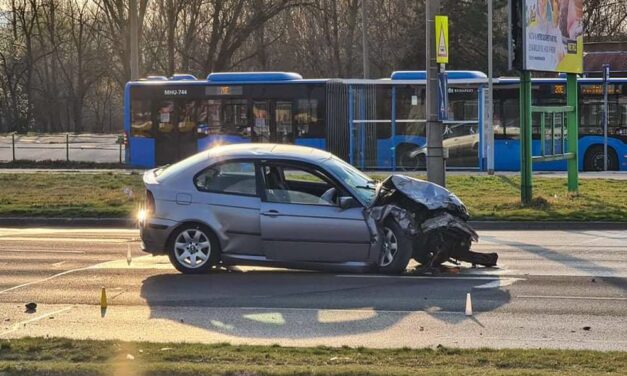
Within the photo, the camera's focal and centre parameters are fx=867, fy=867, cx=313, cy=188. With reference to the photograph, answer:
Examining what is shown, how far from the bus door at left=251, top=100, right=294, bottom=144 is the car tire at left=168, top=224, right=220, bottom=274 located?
56.1ft

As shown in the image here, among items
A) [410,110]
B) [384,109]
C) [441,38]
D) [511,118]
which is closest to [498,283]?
[441,38]

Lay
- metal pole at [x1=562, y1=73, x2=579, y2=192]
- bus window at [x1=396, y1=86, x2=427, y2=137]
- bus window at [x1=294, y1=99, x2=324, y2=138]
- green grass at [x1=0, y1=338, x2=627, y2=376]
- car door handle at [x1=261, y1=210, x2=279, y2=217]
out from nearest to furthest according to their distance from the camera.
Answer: green grass at [x1=0, y1=338, x2=627, y2=376] → car door handle at [x1=261, y1=210, x2=279, y2=217] → metal pole at [x1=562, y1=73, x2=579, y2=192] → bus window at [x1=396, y1=86, x2=427, y2=137] → bus window at [x1=294, y1=99, x2=324, y2=138]

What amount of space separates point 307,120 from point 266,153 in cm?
1698

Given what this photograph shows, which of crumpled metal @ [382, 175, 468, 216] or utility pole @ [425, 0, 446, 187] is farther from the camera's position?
utility pole @ [425, 0, 446, 187]

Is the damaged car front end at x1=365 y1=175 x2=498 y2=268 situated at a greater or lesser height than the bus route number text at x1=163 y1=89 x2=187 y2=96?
lesser

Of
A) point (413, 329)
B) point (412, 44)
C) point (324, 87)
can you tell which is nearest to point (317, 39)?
point (412, 44)

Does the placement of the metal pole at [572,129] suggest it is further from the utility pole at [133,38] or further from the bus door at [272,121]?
the utility pole at [133,38]

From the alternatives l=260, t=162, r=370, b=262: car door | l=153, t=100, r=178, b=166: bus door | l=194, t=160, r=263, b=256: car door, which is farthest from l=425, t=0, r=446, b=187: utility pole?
l=153, t=100, r=178, b=166: bus door

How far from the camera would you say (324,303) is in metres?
8.91

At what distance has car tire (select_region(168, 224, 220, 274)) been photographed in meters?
10.5

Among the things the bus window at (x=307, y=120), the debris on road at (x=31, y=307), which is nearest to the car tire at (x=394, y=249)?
the debris on road at (x=31, y=307)

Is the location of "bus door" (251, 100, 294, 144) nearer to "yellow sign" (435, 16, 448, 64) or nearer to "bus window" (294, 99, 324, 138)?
"bus window" (294, 99, 324, 138)

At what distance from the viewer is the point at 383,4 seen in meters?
57.3

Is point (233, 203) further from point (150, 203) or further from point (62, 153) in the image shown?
point (62, 153)
